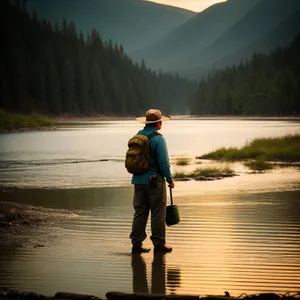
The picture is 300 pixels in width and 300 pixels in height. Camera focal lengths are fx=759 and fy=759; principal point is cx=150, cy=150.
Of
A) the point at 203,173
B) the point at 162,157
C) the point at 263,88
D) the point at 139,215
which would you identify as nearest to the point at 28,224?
the point at 139,215

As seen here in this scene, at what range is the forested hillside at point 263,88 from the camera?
150875 mm

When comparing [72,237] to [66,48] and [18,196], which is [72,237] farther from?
[66,48]

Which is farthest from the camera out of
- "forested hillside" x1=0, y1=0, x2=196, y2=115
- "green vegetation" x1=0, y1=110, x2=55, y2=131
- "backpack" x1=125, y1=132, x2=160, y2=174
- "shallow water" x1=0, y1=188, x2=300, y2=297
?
"forested hillside" x1=0, y1=0, x2=196, y2=115

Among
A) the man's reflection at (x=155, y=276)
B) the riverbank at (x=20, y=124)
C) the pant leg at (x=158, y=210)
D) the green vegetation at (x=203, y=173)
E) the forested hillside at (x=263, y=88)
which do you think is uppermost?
the forested hillside at (x=263, y=88)

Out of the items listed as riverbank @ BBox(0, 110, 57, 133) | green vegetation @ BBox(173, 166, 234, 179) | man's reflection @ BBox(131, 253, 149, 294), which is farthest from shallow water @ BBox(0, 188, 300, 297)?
riverbank @ BBox(0, 110, 57, 133)

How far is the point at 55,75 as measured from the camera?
15500 centimetres

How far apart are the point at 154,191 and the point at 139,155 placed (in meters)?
0.55

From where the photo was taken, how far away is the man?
33.9ft

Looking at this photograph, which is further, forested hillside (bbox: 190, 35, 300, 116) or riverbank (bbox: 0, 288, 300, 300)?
Answer: forested hillside (bbox: 190, 35, 300, 116)

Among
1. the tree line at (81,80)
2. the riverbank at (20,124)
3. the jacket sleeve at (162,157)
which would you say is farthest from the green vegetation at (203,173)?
the tree line at (81,80)

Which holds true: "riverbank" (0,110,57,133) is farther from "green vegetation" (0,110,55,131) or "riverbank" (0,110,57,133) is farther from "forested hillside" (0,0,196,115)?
"forested hillside" (0,0,196,115)

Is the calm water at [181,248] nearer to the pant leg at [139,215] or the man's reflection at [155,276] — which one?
the man's reflection at [155,276]

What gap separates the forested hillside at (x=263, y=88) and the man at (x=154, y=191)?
13057 centimetres

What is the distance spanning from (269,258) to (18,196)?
1066 centimetres
